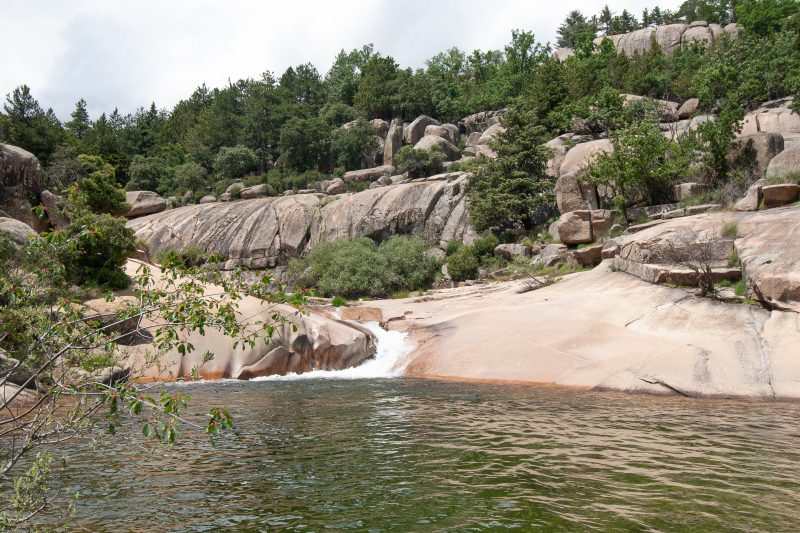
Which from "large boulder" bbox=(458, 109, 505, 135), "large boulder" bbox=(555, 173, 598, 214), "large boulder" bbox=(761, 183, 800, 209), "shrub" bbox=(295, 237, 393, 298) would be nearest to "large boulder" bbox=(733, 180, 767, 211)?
"large boulder" bbox=(761, 183, 800, 209)

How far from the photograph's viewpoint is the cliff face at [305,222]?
47031mm

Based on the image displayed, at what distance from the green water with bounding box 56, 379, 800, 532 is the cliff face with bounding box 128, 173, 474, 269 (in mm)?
32798

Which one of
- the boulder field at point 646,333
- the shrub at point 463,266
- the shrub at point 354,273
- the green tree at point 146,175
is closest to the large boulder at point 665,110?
the shrub at point 463,266

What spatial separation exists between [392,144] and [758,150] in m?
45.5

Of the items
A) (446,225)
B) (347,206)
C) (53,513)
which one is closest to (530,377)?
(53,513)

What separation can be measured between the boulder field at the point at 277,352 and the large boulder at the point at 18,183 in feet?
47.2

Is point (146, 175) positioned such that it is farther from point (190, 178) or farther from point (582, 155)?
point (582, 155)

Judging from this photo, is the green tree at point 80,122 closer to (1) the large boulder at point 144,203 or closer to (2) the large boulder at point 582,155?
(1) the large boulder at point 144,203

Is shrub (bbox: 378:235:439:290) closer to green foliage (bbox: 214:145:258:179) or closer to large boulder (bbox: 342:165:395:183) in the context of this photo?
large boulder (bbox: 342:165:395:183)

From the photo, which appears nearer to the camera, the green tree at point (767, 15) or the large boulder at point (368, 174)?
the large boulder at point (368, 174)

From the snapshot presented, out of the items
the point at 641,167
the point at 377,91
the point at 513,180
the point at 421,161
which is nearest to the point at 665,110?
the point at 513,180

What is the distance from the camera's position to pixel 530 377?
56.8 feet

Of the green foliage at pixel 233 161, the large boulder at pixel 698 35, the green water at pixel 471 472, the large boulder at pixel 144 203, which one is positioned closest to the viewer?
the green water at pixel 471 472

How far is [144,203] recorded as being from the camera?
60.0 meters
